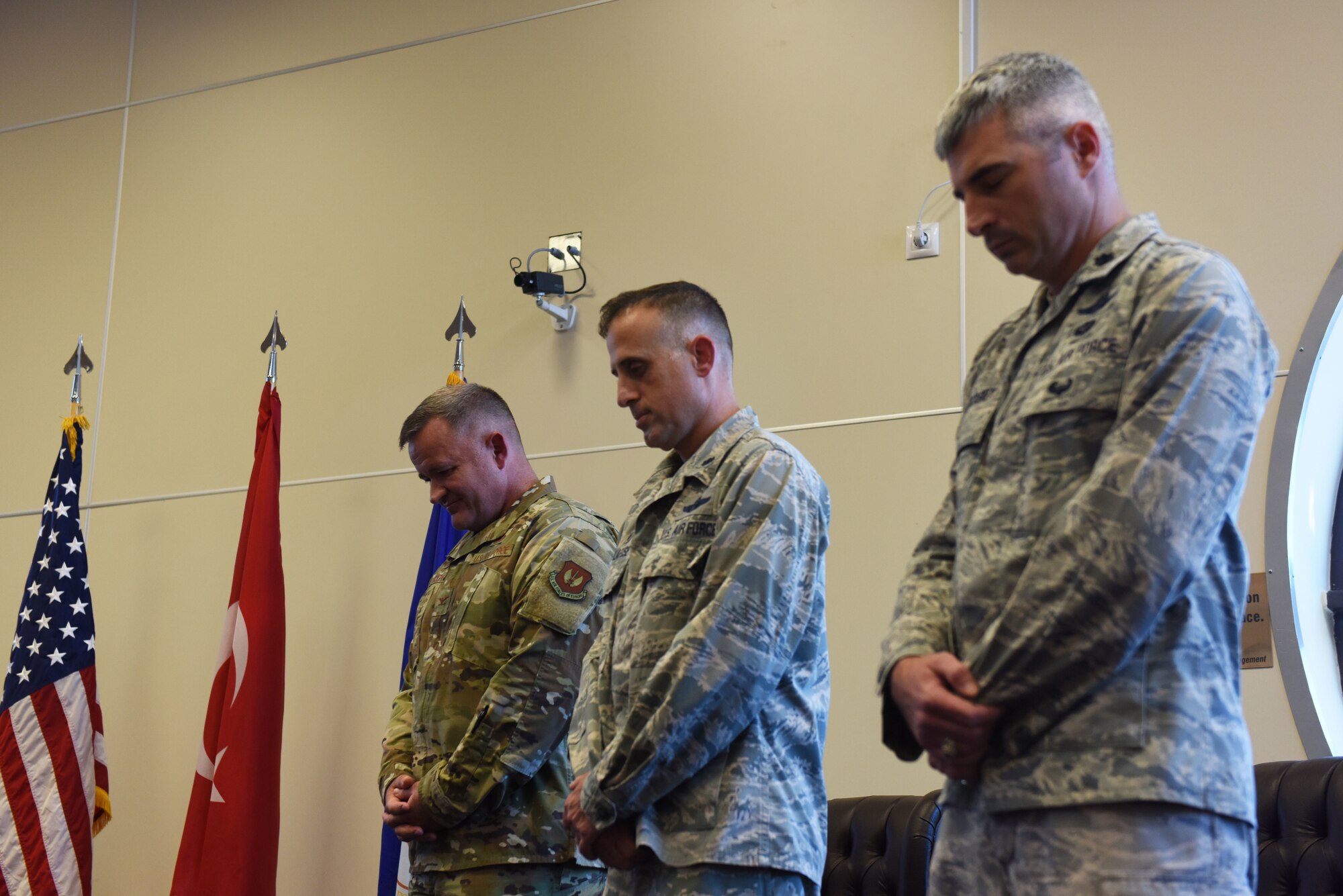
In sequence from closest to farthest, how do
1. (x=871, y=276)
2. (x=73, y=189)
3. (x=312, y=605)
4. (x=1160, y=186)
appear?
(x=1160, y=186)
(x=871, y=276)
(x=312, y=605)
(x=73, y=189)

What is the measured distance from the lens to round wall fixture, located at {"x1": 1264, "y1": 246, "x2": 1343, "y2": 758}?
3.27m

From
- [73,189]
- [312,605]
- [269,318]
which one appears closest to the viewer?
[312,605]

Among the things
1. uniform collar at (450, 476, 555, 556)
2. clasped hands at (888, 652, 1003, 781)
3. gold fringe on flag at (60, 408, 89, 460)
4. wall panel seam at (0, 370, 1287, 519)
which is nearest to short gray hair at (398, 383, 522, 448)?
uniform collar at (450, 476, 555, 556)

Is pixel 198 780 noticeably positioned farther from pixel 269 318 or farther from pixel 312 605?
pixel 269 318

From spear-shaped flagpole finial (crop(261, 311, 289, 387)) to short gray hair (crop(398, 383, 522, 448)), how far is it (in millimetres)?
1682

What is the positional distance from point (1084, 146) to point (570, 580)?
4.87 ft

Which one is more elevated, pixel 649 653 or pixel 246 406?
pixel 246 406

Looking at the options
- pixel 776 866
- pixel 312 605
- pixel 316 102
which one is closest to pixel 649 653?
pixel 776 866

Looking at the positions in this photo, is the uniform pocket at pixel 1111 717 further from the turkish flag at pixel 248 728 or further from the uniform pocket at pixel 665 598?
the turkish flag at pixel 248 728

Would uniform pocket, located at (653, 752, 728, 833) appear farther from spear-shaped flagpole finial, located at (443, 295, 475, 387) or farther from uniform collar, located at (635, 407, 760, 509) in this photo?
spear-shaped flagpole finial, located at (443, 295, 475, 387)

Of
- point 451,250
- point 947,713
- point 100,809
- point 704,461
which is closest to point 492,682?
point 704,461

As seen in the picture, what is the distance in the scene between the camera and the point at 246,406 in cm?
494

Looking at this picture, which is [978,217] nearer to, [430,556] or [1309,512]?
[1309,512]

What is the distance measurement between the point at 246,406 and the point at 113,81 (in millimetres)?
1740
